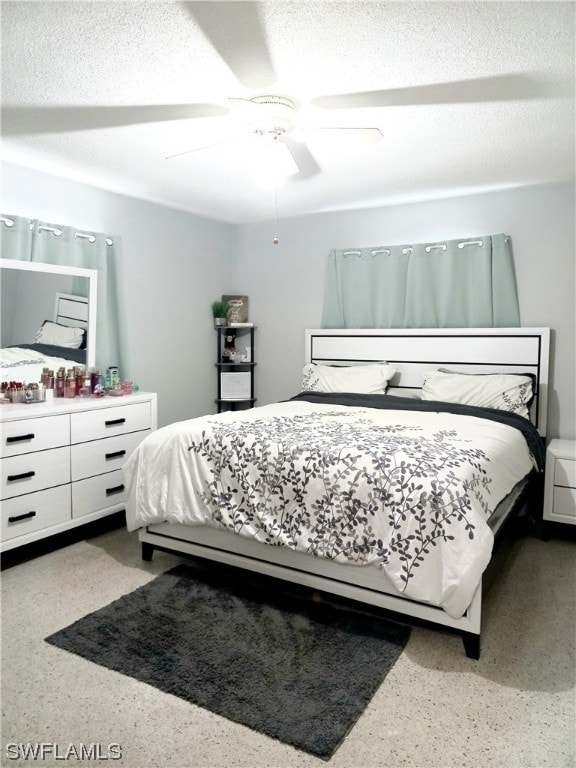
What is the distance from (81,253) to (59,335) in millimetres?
634

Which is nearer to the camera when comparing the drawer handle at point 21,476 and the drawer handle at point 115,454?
the drawer handle at point 21,476

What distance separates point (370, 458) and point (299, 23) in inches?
66.6

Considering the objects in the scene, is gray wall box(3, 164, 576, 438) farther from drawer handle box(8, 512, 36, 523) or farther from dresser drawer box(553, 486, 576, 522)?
drawer handle box(8, 512, 36, 523)

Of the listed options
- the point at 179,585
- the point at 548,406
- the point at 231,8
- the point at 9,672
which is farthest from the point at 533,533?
the point at 231,8

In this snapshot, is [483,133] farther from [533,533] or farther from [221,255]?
[221,255]

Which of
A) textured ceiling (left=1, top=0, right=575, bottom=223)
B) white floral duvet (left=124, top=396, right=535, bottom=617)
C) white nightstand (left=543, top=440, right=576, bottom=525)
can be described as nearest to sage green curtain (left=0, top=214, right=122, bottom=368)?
textured ceiling (left=1, top=0, right=575, bottom=223)

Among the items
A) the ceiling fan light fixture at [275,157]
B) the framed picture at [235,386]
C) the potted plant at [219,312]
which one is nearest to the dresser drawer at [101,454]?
the framed picture at [235,386]

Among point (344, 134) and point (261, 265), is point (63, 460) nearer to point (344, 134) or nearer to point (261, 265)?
point (344, 134)

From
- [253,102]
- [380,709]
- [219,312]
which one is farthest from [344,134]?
[219,312]

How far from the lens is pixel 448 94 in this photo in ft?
7.78

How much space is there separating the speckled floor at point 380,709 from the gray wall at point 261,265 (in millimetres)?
2058

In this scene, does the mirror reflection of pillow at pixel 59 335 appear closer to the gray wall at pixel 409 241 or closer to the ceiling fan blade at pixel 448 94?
the gray wall at pixel 409 241

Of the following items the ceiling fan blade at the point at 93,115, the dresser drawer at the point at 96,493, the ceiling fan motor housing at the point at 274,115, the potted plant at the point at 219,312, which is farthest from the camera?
the potted plant at the point at 219,312

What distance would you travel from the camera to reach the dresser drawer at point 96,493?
3254mm
